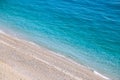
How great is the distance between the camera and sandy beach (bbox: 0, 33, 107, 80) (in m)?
21.4

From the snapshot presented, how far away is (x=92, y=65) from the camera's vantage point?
24453mm

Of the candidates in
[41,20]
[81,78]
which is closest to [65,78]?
[81,78]

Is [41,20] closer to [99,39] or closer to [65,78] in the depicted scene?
[99,39]

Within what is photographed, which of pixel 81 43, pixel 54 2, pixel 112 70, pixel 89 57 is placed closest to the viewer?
pixel 112 70

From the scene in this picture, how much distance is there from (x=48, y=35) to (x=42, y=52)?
412cm

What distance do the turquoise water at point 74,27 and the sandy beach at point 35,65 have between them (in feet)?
4.45

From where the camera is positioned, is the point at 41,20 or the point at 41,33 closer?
the point at 41,33

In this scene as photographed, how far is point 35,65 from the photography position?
22.7 metres

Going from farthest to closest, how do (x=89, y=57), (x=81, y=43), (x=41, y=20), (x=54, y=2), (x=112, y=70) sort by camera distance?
(x=54, y=2), (x=41, y=20), (x=81, y=43), (x=89, y=57), (x=112, y=70)

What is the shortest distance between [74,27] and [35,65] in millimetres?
10311

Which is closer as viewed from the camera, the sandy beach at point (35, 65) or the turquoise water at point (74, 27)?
the sandy beach at point (35, 65)

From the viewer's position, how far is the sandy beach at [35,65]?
842 inches

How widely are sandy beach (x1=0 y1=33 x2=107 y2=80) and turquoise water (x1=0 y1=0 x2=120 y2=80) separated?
1.36m

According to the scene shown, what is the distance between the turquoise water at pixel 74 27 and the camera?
2570 cm
